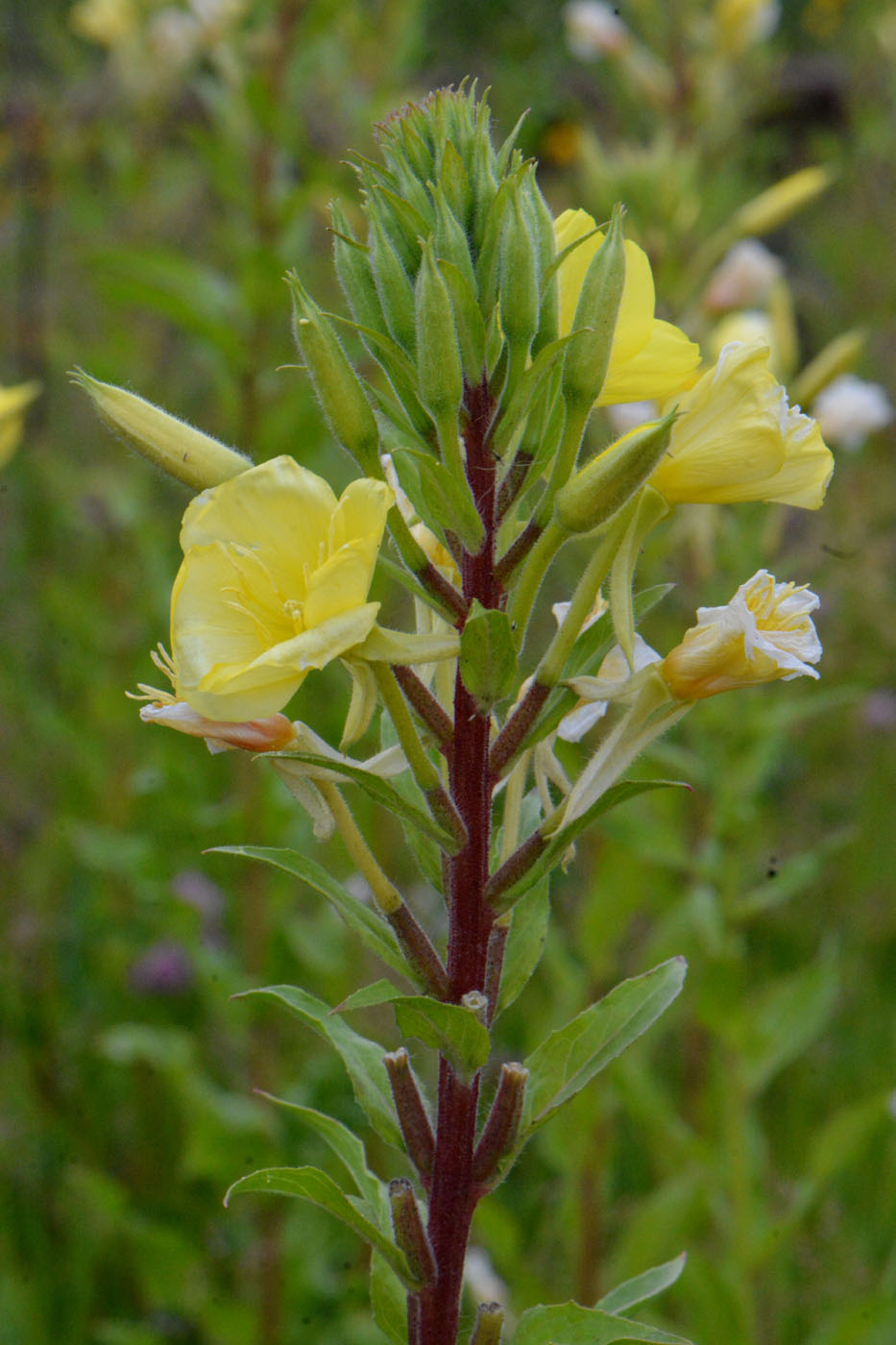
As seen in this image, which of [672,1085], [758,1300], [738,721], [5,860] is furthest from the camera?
[5,860]

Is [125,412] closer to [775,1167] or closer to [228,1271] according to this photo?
[228,1271]

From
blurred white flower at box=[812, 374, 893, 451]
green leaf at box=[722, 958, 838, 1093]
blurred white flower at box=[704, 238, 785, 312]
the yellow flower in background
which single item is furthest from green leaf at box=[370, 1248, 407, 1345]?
blurred white flower at box=[704, 238, 785, 312]

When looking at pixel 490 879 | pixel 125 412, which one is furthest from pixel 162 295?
pixel 490 879

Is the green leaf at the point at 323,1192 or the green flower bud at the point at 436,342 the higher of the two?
the green flower bud at the point at 436,342

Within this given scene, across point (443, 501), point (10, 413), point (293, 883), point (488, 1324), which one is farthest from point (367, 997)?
point (293, 883)

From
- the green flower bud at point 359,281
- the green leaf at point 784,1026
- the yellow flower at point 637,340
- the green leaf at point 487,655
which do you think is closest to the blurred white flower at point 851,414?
→ the green leaf at point 784,1026

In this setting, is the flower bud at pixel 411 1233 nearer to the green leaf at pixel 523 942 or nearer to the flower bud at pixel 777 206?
the green leaf at pixel 523 942
